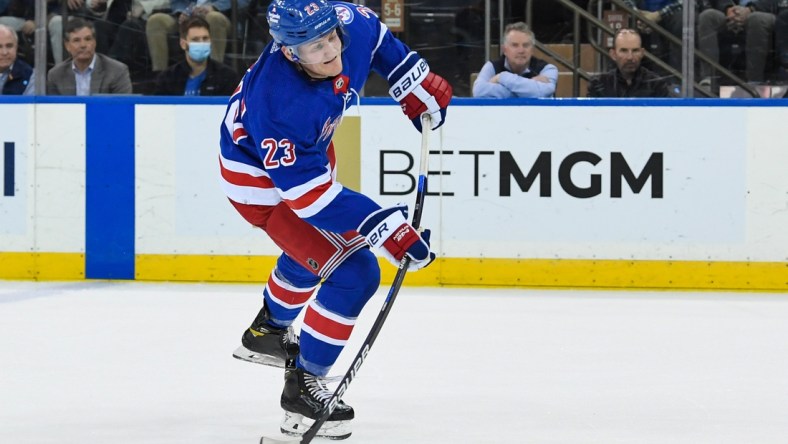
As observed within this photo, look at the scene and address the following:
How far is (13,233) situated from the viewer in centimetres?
604

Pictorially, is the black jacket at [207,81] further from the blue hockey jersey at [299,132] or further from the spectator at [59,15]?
the blue hockey jersey at [299,132]

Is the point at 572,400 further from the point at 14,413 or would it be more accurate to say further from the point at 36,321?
the point at 36,321

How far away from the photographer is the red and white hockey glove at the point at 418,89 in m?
3.47

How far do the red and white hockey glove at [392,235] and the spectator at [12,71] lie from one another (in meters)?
A: 3.57

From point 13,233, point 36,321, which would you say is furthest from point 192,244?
point 36,321

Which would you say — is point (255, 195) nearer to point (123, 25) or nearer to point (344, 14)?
point (344, 14)

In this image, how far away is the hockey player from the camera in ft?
9.72

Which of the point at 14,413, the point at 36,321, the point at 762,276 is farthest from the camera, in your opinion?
the point at 762,276

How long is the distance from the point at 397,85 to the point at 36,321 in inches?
81.9

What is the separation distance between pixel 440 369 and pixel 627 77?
2.39m

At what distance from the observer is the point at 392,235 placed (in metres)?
2.97

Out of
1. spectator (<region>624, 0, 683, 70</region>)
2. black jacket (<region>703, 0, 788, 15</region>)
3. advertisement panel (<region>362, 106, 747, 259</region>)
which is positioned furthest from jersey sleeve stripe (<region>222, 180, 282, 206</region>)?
black jacket (<region>703, 0, 788, 15</region>)

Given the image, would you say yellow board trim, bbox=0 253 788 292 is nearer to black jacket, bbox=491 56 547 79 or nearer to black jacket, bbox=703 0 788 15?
black jacket, bbox=491 56 547 79

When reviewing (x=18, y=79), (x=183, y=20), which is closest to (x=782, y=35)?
(x=183, y=20)
